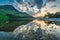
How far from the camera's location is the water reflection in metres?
2.65

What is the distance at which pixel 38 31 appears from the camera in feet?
8.80

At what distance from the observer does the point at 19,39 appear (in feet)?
8.82

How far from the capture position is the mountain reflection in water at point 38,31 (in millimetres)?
2650

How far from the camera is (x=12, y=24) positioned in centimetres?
274

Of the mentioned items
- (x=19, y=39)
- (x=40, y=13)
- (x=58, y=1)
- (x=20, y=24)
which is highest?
(x=58, y=1)

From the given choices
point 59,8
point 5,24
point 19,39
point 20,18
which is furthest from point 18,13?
point 59,8

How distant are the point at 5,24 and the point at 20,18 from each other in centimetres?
30

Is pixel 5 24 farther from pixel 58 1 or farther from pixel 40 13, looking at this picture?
pixel 58 1

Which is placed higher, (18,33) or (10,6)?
(10,6)

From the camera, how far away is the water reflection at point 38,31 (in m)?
2.65

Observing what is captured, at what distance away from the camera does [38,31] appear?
2.68 m

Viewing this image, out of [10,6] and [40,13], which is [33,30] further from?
[10,6]

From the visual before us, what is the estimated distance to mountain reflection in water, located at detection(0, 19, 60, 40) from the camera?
2650mm

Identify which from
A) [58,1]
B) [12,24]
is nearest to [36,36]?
[12,24]
